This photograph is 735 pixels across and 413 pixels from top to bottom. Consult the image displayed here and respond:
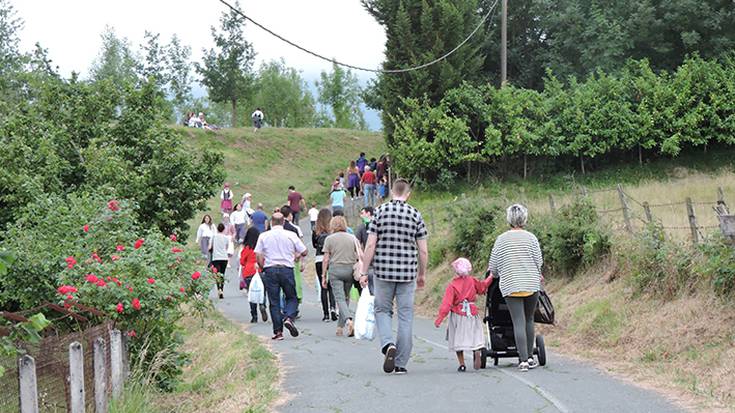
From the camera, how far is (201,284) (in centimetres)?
1099

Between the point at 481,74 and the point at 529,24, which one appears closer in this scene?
the point at 481,74

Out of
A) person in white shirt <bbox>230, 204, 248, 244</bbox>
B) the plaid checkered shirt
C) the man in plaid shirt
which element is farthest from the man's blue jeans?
person in white shirt <bbox>230, 204, 248, 244</bbox>

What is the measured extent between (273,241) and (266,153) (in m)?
51.3

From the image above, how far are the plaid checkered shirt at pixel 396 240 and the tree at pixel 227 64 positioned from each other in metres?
62.9

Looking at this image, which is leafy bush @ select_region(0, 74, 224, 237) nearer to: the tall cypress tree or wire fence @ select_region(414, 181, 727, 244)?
wire fence @ select_region(414, 181, 727, 244)

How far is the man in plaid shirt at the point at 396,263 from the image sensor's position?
1086cm

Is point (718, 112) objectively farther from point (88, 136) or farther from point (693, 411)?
point (693, 411)

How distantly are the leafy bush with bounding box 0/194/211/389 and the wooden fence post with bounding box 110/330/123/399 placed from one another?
35 centimetres

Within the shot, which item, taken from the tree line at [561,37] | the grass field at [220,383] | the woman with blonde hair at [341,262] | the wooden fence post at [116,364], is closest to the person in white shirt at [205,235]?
the grass field at [220,383]

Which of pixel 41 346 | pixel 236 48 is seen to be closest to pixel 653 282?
pixel 41 346

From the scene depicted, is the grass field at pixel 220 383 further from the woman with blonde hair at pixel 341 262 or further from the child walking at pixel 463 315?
the child walking at pixel 463 315

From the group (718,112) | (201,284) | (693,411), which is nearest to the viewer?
(693,411)

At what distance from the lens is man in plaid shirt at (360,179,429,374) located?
10.9m

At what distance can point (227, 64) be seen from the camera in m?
72.6
